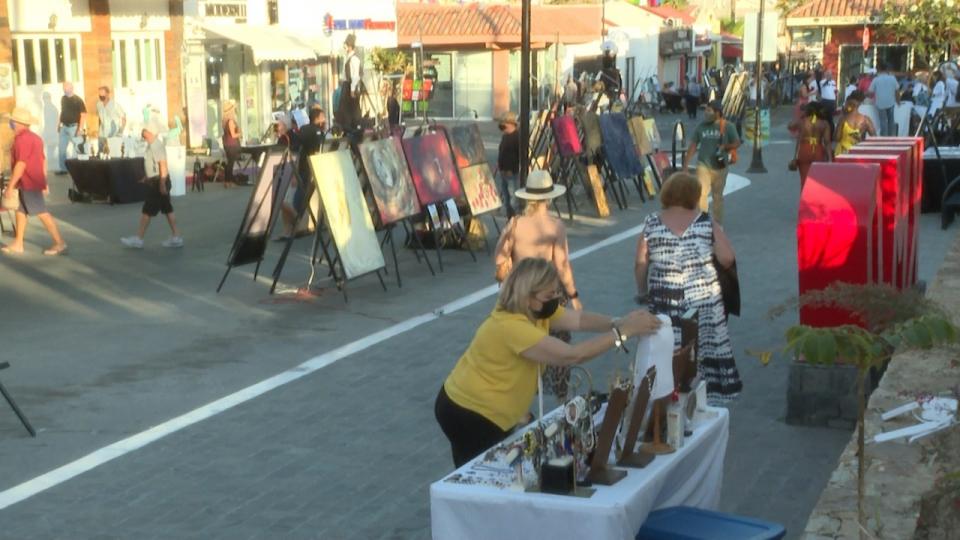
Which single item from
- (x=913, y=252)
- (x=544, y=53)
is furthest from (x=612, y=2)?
(x=913, y=252)

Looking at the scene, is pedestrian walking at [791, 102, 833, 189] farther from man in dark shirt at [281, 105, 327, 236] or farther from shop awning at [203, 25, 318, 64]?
shop awning at [203, 25, 318, 64]

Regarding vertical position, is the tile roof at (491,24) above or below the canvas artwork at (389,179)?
above

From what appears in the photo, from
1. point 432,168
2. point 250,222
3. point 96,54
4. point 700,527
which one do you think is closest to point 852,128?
point 432,168

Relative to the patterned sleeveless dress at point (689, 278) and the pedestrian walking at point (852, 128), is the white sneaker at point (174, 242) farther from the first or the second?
the patterned sleeveless dress at point (689, 278)

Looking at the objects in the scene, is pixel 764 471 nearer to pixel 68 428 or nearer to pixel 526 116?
pixel 68 428

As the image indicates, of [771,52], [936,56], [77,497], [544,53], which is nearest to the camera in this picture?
[77,497]

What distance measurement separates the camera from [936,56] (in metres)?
36.5

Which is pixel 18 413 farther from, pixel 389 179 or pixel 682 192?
pixel 389 179

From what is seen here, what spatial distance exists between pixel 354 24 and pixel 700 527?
32822 mm

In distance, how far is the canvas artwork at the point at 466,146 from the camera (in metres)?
16.6

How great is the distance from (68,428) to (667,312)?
3.95m

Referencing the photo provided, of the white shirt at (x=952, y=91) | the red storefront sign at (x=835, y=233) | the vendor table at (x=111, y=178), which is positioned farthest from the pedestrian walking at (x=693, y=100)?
the red storefront sign at (x=835, y=233)

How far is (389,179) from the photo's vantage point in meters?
14.7

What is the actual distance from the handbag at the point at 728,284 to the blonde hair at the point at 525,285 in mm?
2762
